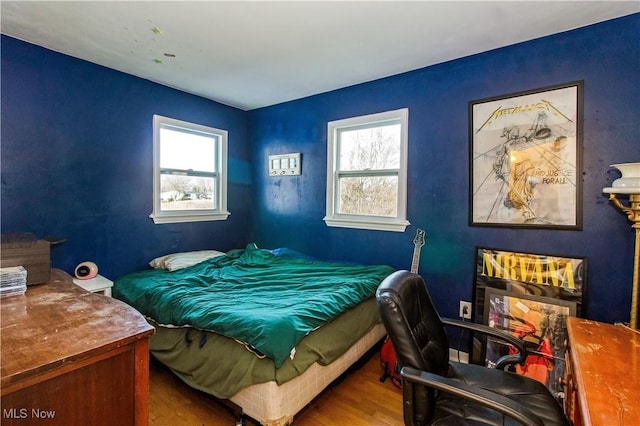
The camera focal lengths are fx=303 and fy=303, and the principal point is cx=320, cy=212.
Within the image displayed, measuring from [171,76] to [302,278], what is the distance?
231cm

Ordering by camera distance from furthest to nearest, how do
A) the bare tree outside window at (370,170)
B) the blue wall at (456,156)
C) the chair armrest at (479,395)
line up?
the bare tree outside window at (370,170) < the blue wall at (456,156) < the chair armrest at (479,395)

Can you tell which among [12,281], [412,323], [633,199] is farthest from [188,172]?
[633,199]

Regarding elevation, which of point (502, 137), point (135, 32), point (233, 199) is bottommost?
point (233, 199)

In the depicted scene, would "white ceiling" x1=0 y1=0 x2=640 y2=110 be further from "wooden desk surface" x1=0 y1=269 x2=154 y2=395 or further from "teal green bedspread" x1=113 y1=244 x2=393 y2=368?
"teal green bedspread" x1=113 y1=244 x2=393 y2=368

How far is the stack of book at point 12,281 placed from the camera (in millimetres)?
1423

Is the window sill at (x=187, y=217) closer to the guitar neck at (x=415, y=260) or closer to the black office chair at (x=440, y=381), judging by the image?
the guitar neck at (x=415, y=260)

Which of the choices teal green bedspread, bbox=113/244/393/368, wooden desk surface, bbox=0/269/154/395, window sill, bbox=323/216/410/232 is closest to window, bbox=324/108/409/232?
window sill, bbox=323/216/410/232

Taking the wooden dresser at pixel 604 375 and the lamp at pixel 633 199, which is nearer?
the wooden dresser at pixel 604 375

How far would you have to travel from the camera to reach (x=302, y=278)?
2.66 m

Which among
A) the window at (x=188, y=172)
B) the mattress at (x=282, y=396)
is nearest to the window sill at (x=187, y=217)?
the window at (x=188, y=172)

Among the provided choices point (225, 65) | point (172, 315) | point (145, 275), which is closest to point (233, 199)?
point (145, 275)

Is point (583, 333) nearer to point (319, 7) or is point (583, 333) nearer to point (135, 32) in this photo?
point (319, 7)

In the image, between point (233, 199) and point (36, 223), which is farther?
point (233, 199)

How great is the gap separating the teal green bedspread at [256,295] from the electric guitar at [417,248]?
0.28 meters
